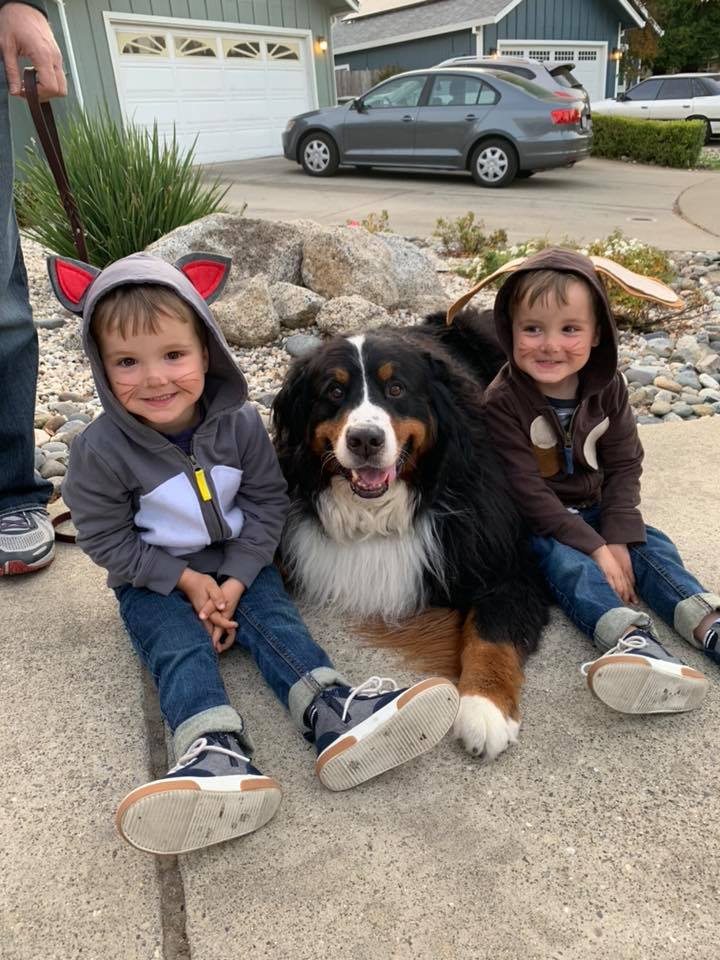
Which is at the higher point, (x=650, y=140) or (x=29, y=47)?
(x=29, y=47)

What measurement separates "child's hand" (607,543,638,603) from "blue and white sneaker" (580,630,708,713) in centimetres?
56

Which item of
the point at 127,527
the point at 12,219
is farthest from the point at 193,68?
the point at 127,527

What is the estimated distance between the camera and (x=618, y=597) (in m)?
2.66

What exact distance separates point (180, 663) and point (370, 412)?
1.00 m

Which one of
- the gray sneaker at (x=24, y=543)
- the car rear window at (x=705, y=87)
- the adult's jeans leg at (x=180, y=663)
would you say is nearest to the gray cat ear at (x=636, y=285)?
the adult's jeans leg at (x=180, y=663)

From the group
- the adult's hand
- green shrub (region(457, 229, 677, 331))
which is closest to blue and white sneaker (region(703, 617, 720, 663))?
the adult's hand

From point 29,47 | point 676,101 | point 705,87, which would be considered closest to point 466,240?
point 29,47

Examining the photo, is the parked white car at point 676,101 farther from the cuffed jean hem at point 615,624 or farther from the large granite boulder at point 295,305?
the cuffed jean hem at point 615,624

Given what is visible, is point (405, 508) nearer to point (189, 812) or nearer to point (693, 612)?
point (693, 612)

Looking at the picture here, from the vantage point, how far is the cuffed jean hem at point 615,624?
2479mm

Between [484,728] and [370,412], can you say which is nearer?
[484,728]

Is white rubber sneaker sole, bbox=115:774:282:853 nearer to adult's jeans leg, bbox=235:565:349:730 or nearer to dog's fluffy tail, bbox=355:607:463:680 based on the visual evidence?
adult's jeans leg, bbox=235:565:349:730

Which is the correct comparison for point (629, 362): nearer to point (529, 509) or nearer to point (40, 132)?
point (529, 509)

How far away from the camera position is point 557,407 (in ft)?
9.99
